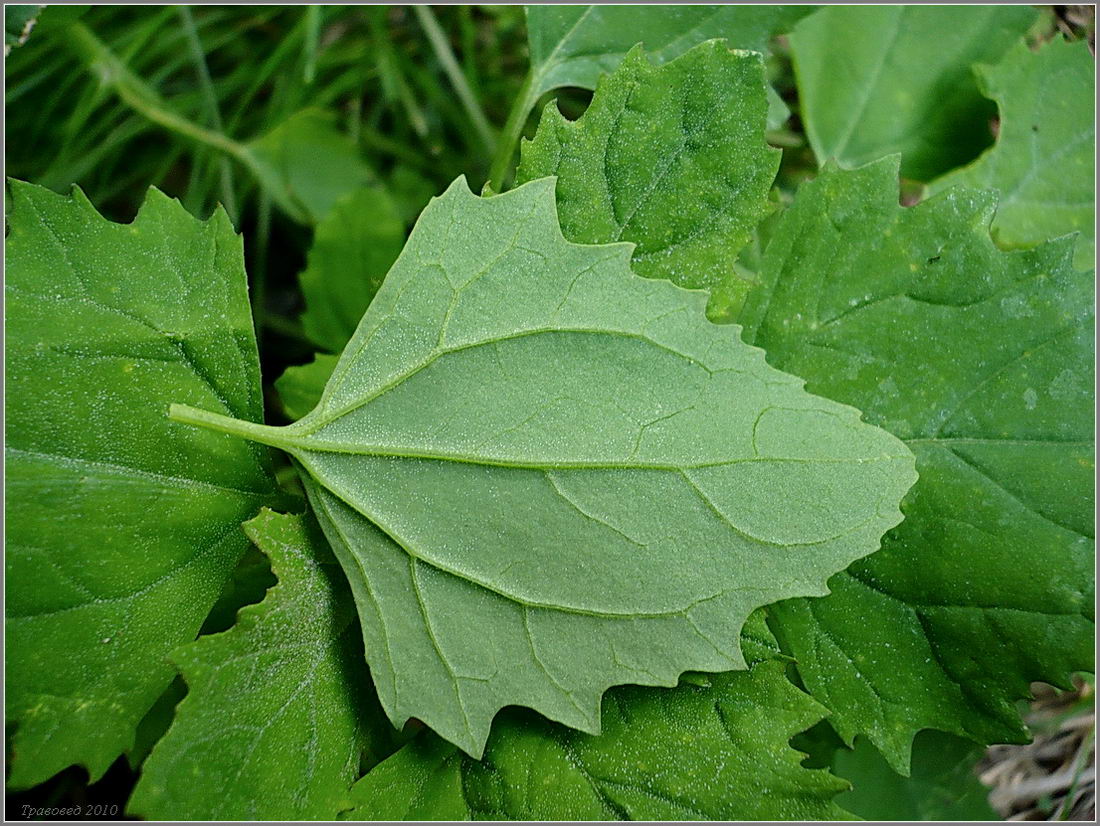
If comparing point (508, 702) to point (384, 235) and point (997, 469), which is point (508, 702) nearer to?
Answer: point (997, 469)

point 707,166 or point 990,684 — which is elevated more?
point 707,166

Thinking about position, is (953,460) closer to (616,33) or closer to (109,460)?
(616,33)

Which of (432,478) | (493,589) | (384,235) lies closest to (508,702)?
(493,589)

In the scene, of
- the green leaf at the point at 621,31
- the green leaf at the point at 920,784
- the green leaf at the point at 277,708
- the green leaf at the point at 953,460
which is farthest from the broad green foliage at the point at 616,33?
the green leaf at the point at 920,784

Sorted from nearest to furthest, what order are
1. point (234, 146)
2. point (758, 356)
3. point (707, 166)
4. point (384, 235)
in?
point (758, 356) → point (707, 166) → point (384, 235) → point (234, 146)

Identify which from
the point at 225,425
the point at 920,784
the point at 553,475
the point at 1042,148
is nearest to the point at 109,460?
the point at 225,425

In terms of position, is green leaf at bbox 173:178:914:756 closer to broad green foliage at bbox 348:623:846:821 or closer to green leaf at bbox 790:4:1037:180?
broad green foliage at bbox 348:623:846:821
